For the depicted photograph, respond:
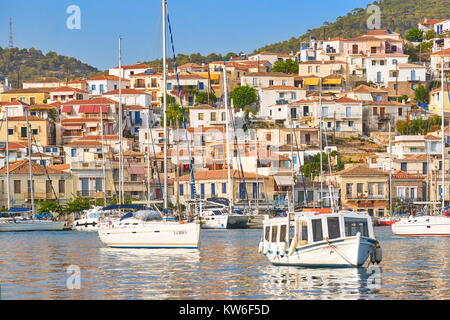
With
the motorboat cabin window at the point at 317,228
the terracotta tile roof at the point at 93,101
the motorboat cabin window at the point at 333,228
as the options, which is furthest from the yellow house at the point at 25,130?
the motorboat cabin window at the point at 333,228

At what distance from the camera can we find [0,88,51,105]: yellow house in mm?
127231

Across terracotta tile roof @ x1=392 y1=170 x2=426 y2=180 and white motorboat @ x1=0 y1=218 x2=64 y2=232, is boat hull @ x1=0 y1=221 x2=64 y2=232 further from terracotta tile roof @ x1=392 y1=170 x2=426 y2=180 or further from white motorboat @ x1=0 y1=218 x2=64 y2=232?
terracotta tile roof @ x1=392 y1=170 x2=426 y2=180

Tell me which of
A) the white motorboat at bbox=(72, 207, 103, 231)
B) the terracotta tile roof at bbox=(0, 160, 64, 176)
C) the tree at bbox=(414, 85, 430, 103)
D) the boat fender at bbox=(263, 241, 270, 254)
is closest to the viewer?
the boat fender at bbox=(263, 241, 270, 254)

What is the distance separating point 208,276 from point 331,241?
390cm

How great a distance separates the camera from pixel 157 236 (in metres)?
44.5

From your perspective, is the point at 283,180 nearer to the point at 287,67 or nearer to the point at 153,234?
the point at 153,234

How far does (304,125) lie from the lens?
110 metres

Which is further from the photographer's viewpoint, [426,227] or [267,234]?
[426,227]

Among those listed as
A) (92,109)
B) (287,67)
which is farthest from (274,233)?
(287,67)

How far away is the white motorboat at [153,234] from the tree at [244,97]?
72399mm

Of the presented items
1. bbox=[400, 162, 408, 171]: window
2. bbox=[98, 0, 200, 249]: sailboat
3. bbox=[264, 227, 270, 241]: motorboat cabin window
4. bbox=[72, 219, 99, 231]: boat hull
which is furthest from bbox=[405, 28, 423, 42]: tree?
bbox=[264, 227, 270, 241]: motorboat cabin window

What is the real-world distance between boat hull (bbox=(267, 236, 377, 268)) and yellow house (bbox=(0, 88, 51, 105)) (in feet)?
315

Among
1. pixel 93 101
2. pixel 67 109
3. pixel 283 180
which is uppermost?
pixel 93 101

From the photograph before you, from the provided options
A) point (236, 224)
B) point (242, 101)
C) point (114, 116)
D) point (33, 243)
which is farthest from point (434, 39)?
point (33, 243)
